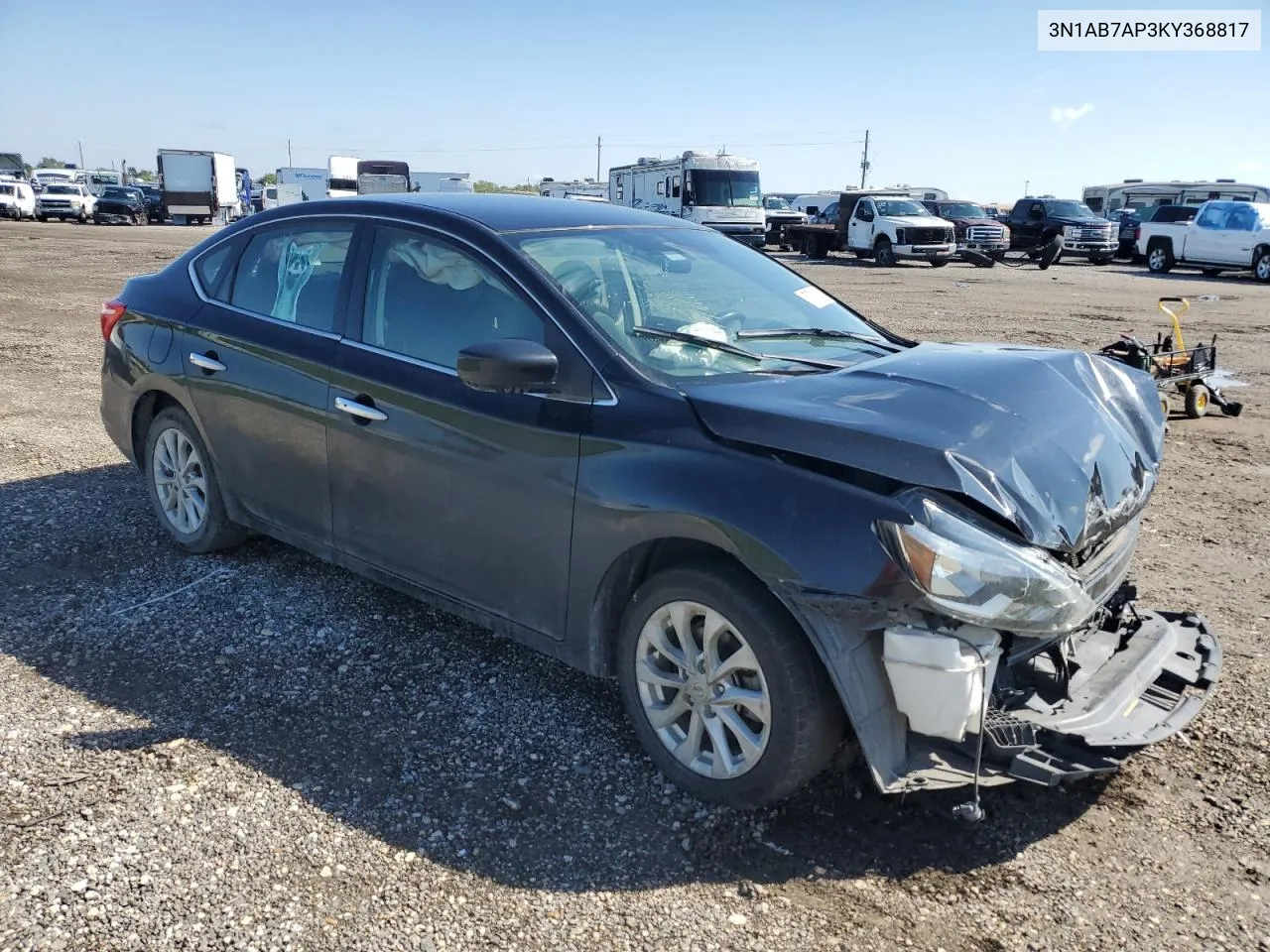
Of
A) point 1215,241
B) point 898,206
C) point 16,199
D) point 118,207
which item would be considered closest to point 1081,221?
point 898,206

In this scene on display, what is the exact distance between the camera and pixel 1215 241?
25.9 metres

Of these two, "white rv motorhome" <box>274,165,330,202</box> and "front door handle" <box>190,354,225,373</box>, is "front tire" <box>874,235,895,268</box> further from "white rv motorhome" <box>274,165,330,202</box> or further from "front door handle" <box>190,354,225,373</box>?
"white rv motorhome" <box>274,165,330,202</box>

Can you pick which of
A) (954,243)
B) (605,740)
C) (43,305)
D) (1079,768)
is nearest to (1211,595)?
(1079,768)

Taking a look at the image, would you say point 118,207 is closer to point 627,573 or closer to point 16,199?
point 16,199

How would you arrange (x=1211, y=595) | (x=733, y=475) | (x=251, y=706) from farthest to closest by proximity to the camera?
(x=1211, y=595) → (x=251, y=706) → (x=733, y=475)

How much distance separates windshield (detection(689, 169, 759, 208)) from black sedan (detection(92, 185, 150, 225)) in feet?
89.6

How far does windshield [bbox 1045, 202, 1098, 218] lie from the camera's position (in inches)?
1315

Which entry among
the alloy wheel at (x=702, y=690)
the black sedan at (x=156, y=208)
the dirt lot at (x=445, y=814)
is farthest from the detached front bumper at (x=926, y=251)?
the black sedan at (x=156, y=208)

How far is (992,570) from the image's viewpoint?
2.64 metres

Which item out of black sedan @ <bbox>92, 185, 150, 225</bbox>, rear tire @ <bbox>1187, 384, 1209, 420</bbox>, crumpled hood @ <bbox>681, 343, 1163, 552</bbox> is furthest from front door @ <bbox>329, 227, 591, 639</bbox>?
black sedan @ <bbox>92, 185, 150, 225</bbox>

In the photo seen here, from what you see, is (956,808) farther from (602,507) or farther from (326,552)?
(326,552)

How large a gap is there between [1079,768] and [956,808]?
0.36 meters

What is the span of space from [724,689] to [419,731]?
45.9 inches

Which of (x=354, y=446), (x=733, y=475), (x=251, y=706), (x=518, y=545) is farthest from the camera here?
(x=354, y=446)
